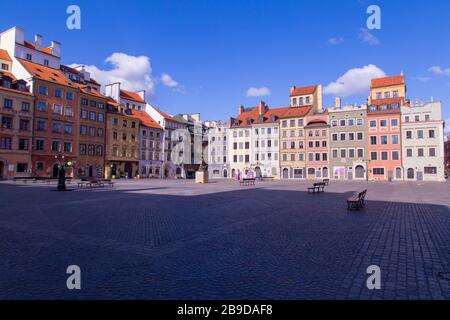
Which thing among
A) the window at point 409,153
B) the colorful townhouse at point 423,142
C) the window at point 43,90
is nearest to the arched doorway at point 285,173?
the colorful townhouse at point 423,142

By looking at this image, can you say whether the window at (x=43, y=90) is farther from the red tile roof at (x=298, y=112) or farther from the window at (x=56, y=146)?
the red tile roof at (x=298, y=112)

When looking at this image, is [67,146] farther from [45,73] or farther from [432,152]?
[432,152]

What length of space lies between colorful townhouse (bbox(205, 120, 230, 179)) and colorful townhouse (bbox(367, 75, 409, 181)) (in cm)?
3346

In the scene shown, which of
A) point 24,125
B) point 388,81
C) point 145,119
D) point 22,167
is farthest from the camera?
point 145,119

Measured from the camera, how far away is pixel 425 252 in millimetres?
7137

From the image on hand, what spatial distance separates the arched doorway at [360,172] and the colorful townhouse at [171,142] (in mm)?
41421

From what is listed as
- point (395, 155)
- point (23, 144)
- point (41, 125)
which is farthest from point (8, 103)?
point (395, 155)

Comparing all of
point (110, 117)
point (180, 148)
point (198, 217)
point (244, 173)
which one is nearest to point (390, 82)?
point (244, 173)

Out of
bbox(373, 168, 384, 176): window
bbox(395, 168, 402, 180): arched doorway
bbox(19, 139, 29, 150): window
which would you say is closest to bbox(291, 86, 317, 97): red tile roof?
bbox(373, 168, 384, 176): window

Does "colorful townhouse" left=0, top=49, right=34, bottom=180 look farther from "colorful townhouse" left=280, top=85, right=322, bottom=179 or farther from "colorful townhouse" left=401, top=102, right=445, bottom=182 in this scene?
"colorful townhouse" left=401, top=102, right=445, bottom=182

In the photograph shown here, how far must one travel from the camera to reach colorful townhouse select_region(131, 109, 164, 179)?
69.6m

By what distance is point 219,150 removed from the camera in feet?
268

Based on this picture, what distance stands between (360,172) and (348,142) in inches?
252

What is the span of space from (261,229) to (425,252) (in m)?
4.39
